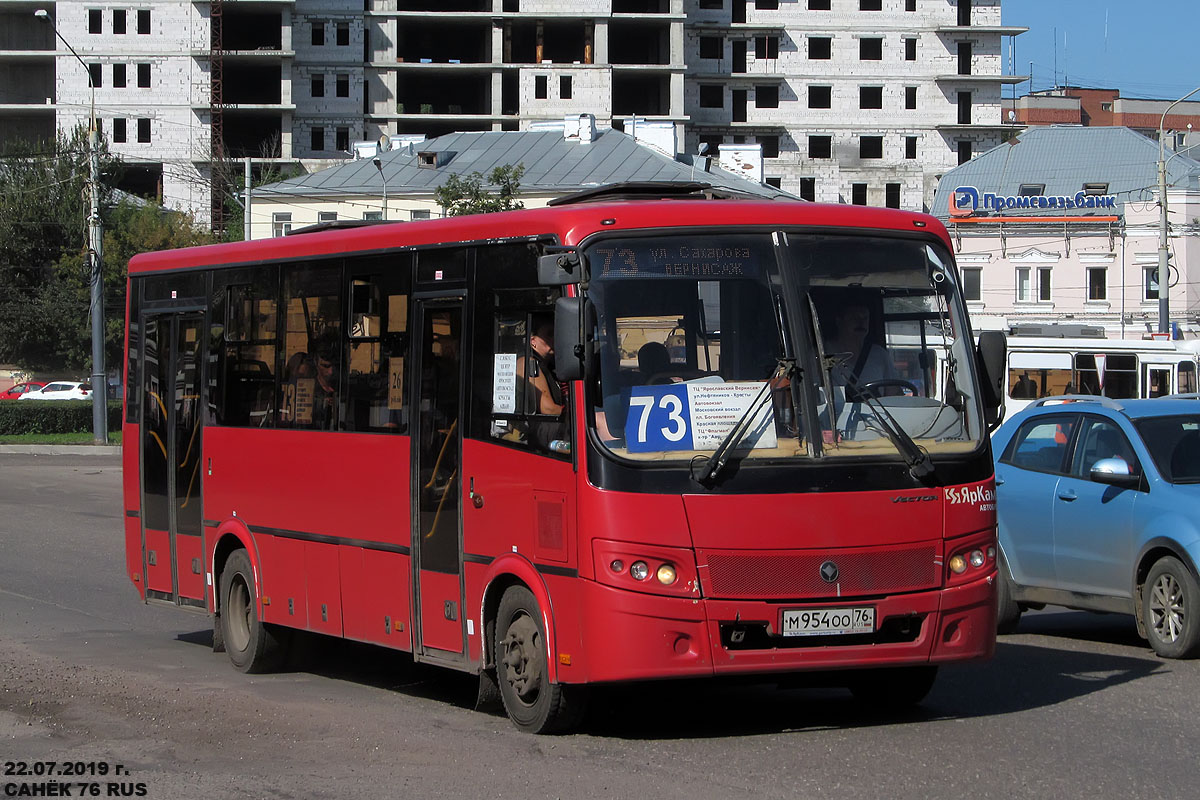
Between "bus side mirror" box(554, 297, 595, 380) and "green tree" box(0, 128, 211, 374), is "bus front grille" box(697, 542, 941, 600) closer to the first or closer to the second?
"bus side mirror" box(554, 297, 595, 380)

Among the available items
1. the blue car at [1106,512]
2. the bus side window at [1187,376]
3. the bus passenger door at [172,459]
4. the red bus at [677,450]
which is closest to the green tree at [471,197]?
the bus side window at [1187,376]

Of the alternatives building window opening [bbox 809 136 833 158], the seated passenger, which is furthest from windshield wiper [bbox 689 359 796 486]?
building window opening [bbox 809 136 833 158]

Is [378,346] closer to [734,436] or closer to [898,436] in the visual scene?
[734,436]

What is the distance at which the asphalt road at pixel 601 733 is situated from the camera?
7004mm

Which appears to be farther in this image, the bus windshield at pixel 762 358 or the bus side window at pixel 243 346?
the bus side window at pixel 243 346

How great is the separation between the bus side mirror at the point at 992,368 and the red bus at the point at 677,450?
18 mm

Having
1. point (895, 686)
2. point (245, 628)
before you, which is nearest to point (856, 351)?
point (895, 686)

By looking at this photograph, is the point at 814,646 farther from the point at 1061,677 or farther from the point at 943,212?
the point at 943,212

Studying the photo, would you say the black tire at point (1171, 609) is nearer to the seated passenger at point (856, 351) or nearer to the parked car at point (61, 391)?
the seated passenger at point (856, 351)

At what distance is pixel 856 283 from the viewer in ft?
27.6

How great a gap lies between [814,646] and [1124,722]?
6.08 ft

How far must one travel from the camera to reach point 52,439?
5106 centimetres

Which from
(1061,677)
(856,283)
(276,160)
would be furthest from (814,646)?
(276,160)

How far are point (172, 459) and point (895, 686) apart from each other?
643 cm
